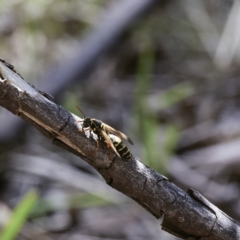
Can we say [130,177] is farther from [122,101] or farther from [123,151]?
[122,101]

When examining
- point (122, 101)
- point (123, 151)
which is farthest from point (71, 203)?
point (123, 151)

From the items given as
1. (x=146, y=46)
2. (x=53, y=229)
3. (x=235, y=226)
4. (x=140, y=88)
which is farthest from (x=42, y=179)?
(x=235, y=226)

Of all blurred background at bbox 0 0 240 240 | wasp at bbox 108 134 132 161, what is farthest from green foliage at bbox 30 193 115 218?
wasp at bbox 108 134 132 161

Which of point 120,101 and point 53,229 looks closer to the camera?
point 53,229

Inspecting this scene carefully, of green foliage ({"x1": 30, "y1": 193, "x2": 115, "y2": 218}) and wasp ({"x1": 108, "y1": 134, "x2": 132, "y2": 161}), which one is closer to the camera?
wasp ({"x1": 108, "y1": 134, "x2": 132, "y2": 161})

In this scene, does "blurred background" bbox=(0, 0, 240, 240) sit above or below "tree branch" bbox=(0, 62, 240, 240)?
above

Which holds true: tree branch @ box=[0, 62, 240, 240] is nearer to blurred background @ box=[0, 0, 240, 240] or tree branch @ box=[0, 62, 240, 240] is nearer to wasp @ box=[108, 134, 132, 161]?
wasp @ box=[108, 134, 132, 161]

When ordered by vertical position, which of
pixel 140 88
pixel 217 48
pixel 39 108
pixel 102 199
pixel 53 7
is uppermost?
pixel 217 48

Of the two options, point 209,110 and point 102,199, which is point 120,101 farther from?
point 102,199
